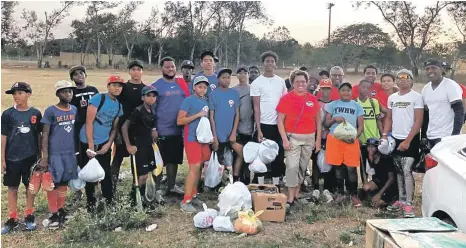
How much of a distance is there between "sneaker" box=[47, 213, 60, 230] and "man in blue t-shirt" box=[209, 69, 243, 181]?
2025 millimetres

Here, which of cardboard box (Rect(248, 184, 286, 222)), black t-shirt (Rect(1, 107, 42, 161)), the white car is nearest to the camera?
the white car

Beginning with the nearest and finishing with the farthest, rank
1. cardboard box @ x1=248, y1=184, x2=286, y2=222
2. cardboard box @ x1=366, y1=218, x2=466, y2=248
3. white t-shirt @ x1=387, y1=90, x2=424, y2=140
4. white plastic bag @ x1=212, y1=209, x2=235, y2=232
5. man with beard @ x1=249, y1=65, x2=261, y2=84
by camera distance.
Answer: cardboard box @ x1=366, y1=218, x2=466, y2=248
white plastic bag @ x1=212, y1=209, x2=235, y2=232
cardboard box @ x1=248, y1=184, x2=286, y2=222
white t-shirt @ x1=387, y1=90, x2=424, y2=140
man with beard @ x1=249, y1=65, x2=261, y2=84

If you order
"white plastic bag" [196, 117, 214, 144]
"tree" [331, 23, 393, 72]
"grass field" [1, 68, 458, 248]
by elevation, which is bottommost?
"grass field" [1, 68, 458, 248]

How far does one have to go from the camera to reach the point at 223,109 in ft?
18.7

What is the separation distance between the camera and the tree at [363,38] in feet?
142

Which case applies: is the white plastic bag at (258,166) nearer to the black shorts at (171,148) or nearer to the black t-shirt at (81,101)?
the black shorts at (171,148)

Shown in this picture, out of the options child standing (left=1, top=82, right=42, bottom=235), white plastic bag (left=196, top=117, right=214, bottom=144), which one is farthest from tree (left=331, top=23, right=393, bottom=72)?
child standing (left=1, top=82, right=42, bottom=235)

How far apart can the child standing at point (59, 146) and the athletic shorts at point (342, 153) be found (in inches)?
123

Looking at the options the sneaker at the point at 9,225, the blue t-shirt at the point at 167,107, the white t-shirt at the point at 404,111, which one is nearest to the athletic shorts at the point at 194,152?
the blue t-shirt at the point at 167,107

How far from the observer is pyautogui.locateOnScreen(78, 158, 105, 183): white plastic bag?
4.83 metres

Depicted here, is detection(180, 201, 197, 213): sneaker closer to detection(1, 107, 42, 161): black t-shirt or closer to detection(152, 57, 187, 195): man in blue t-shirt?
detection(152, 57, 187, 195): man in blue t-shirt

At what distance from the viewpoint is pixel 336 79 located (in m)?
6.42

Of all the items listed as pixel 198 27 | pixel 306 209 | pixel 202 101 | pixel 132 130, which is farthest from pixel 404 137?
pixel 198 27

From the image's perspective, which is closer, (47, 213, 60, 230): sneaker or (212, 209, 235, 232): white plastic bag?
(212, 209, 235, 232): white plastic bag
